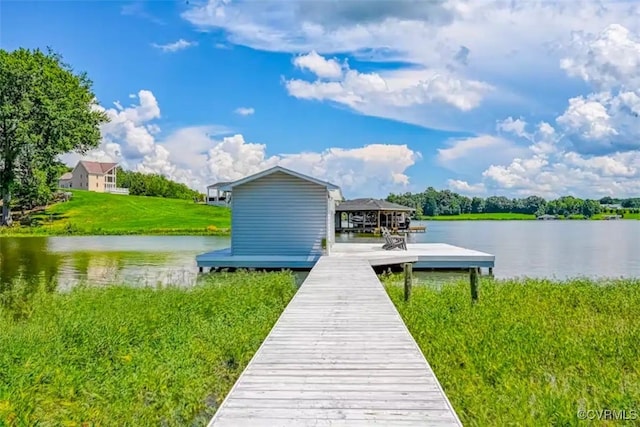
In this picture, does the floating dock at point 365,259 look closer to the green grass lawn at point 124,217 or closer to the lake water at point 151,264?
the lake water at point 151,264

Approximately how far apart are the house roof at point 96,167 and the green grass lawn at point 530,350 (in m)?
84.9

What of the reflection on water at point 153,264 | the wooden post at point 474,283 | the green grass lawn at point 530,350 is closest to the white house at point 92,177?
the reflection on water at point 153,264

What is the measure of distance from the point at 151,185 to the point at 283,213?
7926 cm

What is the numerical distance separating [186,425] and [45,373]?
5.41 feet

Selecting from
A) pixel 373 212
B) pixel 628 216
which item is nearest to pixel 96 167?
pixel 373 212

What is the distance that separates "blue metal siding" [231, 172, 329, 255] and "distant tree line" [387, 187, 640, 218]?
87019mm

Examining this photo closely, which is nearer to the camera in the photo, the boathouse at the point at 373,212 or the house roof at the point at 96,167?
the boathouse at the point at 373,212

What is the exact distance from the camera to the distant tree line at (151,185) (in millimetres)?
92188

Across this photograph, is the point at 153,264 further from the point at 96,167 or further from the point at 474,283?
the point at 96,167

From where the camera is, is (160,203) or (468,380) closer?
(468,380)

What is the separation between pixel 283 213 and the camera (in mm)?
18188

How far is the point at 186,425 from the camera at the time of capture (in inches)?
200

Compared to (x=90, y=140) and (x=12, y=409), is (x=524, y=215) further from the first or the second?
(x=12, y=409)

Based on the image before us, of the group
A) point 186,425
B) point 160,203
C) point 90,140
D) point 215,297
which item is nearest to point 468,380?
point 186,425
